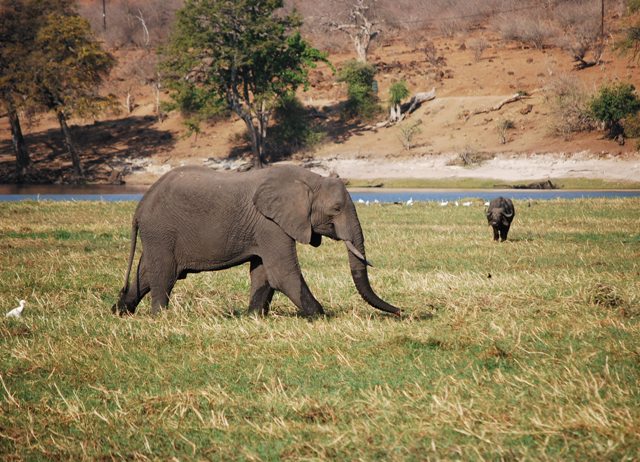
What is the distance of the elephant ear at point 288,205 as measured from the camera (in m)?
9.65

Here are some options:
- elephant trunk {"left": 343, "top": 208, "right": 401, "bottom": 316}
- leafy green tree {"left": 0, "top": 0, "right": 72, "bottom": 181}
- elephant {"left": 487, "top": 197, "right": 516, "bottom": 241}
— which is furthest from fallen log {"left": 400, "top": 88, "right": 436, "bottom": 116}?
elephant trunk {"left": 343, "top": 208, "right": 401, "bottom": 316}

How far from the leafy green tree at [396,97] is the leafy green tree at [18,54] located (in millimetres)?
23909

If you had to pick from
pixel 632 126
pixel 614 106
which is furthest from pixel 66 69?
A: pixel 632 126

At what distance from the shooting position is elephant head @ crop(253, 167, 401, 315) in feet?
31.4

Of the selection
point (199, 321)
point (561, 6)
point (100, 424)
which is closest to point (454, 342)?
point (199, 321)

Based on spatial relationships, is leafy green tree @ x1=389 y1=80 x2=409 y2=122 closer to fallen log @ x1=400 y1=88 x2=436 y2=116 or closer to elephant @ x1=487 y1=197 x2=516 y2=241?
fallen log @ x1=400 y1=88 x2=436 y2=116

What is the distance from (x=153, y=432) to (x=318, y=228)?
463 cm

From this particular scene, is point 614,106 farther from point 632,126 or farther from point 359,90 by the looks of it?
point 359,90

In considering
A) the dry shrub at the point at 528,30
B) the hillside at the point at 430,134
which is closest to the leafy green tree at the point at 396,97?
the hillside at the point at 430,134

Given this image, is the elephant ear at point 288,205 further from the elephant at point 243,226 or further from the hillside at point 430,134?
the hillside at point 430,134

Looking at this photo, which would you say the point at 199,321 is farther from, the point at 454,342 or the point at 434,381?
the point at 434,381

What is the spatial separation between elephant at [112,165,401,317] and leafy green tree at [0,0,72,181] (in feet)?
161

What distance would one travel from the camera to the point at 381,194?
4334 centimetres

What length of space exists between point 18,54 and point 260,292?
173 feet
